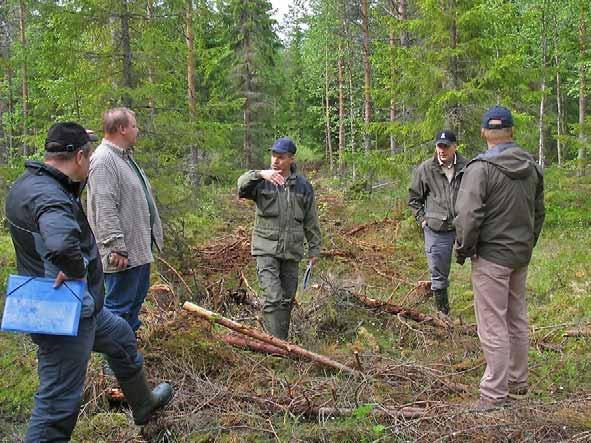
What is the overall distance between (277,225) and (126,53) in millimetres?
4459

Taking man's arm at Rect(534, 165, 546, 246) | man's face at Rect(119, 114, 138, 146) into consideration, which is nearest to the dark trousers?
man's face at Rect(119, 114, 138, 146)

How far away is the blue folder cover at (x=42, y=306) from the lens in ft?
10.1

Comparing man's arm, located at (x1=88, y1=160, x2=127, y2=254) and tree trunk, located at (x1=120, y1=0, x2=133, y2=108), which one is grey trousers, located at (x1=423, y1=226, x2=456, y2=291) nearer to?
man's arm, located at (x1=88, y1=160, x2=127, y2=254)

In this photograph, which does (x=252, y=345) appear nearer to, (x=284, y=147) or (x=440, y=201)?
(x=284, y=147)

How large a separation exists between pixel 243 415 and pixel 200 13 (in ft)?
31.0

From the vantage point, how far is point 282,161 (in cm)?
564

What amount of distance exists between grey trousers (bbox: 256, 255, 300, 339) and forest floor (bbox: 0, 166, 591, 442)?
0.48 m

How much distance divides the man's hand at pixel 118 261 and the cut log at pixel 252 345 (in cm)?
133

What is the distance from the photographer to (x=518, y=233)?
14.4ft

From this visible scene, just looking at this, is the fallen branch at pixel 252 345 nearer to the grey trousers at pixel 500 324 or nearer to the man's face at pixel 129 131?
the grey trousers at pixel 500 324

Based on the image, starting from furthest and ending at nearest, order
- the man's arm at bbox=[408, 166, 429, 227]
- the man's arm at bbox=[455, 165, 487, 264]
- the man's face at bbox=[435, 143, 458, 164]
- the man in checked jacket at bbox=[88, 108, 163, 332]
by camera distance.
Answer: the man's arm at bbox=[408, 166, 429, 227] → the man's face at bbox=[435, 143, 458, 164] → the man in checked jacket at bbox=[88, 108, 163, 332] → the man's arm at bbox=[455, 165, 487, 264]

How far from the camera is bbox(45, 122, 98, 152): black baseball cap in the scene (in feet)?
10.8

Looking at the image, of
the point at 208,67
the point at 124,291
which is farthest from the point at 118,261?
the point at 208,67

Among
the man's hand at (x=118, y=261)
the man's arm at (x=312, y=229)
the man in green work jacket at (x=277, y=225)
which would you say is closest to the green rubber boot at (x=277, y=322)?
the man in green work jacket at (x=277, y=225)
